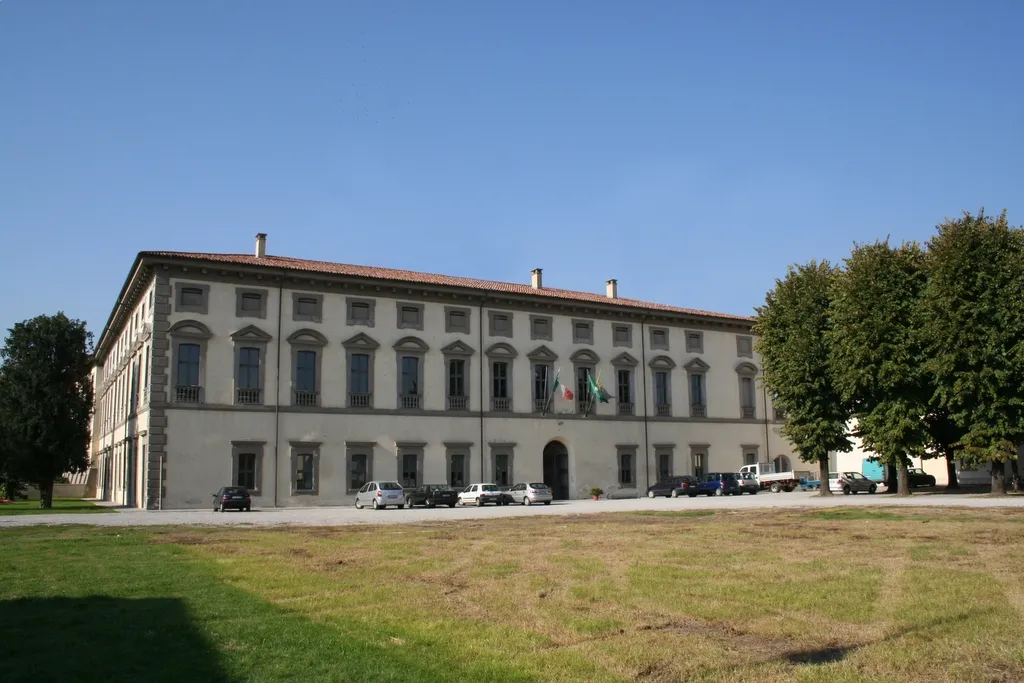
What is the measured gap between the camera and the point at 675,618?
29.6 ft

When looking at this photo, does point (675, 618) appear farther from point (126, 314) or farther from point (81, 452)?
point (126, 314)

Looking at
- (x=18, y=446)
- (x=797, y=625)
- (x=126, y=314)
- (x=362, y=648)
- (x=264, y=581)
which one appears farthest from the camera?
(x=126, y=314)

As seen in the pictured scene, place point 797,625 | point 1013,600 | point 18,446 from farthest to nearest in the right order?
point 18,446
point 1013,600
point 797,625

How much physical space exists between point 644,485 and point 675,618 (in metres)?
44.4

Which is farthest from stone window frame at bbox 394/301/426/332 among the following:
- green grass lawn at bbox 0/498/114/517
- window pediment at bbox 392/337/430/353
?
green grass lawn at bbox 0/498/114/517

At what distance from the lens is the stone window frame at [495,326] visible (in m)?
48.6

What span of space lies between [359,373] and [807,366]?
2290cm

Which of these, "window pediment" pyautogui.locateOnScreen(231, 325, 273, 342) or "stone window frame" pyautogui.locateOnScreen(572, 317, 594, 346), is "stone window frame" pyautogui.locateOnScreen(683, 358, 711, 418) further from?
"window pediment" pyautogui.locateOnScreen(231, 325, 273, 342)

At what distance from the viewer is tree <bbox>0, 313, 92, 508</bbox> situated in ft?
142

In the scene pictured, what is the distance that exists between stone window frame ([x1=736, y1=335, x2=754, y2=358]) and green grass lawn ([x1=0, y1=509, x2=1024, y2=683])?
40523 millimetres

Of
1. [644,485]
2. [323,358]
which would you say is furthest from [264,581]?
[644,485]

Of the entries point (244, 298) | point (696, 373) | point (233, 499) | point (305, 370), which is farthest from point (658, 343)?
point (233, 499)

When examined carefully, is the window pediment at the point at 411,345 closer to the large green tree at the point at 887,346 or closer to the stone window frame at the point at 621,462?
the stone window frame at the point at 621,462

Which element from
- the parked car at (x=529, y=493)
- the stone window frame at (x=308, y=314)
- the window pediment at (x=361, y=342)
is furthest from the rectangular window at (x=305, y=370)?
the parked car at (x=529, y=493)
